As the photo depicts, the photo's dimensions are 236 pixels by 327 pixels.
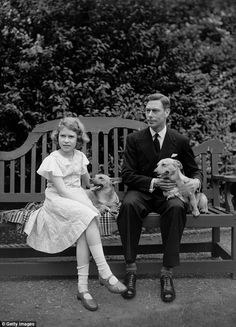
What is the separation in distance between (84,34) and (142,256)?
3.09 m

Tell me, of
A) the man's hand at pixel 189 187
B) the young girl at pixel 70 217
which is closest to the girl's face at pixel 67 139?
the young girl at pixel 70 217

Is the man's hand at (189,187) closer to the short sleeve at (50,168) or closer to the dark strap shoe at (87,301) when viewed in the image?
the short sleeve at (50,168)

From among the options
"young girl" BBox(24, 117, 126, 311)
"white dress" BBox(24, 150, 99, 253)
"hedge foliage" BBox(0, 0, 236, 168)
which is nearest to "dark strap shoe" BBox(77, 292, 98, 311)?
"young girl" BBox(24, 117, 126, 311)

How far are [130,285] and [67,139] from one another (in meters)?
1.29

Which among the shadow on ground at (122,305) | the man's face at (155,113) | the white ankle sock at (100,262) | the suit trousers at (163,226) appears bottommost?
the shadow on ground at (122,305)

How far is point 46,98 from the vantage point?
5762 millimetres

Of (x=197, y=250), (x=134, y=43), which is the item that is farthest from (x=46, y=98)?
(x=197, y=250)

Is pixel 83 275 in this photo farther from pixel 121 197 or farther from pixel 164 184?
pixel 121 197

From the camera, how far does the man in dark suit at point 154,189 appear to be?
Answer: 11.8 ft

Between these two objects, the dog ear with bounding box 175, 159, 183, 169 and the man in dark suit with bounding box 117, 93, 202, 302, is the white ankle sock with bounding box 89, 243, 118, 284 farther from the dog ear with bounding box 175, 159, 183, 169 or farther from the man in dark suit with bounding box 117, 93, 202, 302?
the dog ear with bounding box 175, 159, 183, 169

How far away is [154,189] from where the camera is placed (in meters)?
3.93

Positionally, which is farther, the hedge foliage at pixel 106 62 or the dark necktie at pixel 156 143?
the hedge foliage at pixel 106 62

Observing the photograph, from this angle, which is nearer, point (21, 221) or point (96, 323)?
point (96, 323)

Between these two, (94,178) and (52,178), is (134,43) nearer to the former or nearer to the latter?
(94,178)
